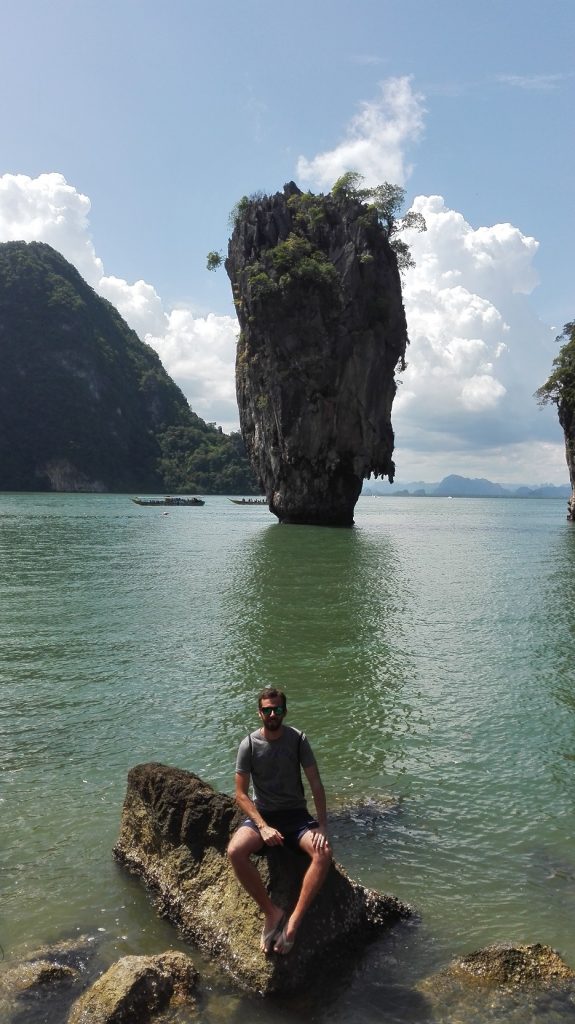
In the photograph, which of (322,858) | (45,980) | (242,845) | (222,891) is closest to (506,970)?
(322,858)

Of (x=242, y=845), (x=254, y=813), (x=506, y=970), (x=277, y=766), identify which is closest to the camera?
(x=506, y=970)

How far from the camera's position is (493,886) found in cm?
595

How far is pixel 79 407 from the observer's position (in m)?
161

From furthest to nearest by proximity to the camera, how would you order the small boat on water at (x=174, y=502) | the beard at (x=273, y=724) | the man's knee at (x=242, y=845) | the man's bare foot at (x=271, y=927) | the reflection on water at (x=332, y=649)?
the small boat on water at (x=174, y=502) < the reflection on water at (x=332, y=649) < the beard at (x=273, y=724) < the man's knee at (x=242, y=845) < the man's bare foot at (x=271, y=927)

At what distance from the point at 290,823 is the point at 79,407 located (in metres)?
166

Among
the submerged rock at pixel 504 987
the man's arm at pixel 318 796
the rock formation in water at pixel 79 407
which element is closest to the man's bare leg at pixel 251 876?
the man's arm at pixel 318 796

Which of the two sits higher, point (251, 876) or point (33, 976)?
point (251, 876)

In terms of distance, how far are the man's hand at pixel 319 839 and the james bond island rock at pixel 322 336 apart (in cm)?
4693

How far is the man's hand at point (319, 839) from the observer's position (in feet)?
16.3

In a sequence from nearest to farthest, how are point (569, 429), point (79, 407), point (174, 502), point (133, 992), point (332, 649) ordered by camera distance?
point (133, 992) → point (332, 649) → point (569, 429) → point (174, 502) → point (79, 407)

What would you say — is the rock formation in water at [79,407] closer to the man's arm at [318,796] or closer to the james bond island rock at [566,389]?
the james bond island rock at [566,389]

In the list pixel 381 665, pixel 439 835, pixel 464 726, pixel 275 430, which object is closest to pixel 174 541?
pixel 275 430

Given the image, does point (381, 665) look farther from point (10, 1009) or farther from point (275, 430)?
point (275, 430)

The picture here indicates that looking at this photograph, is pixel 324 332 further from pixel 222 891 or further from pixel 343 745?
pixel 222 891
